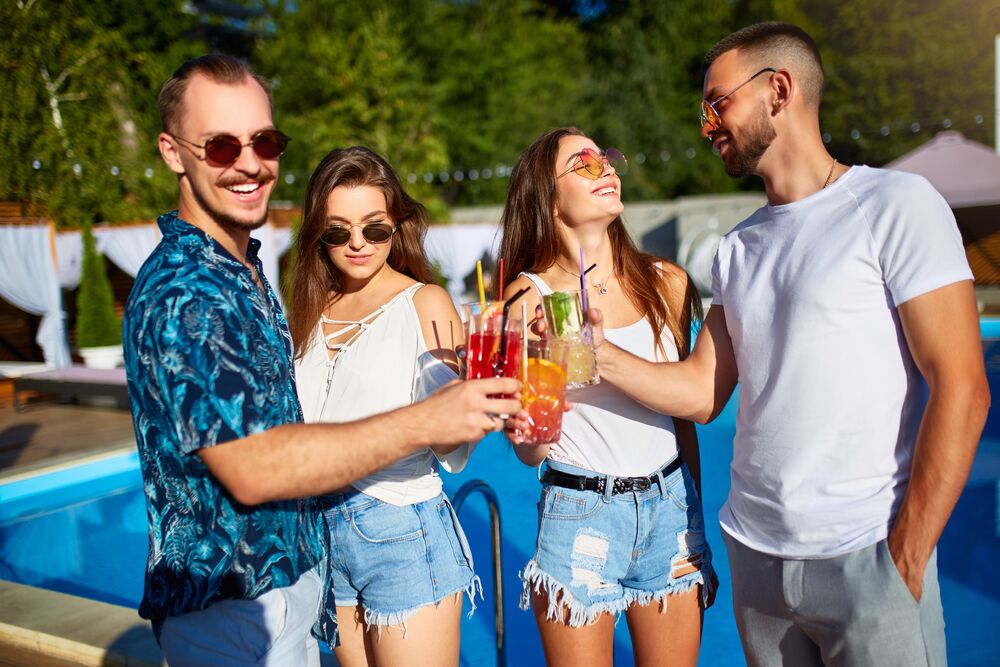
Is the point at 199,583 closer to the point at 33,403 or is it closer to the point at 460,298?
the point at 33,403

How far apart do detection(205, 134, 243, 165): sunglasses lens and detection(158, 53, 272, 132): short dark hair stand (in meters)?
0.11

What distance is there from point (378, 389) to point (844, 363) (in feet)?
4.26

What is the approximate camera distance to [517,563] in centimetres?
633

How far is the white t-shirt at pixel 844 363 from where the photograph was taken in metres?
1.85

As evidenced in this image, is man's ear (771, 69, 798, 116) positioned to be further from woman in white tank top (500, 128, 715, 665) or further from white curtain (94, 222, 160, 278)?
white curtain (94, 222, 160, 278)

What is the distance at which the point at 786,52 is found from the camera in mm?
2113

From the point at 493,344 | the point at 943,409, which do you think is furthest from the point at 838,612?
the point at 493,344

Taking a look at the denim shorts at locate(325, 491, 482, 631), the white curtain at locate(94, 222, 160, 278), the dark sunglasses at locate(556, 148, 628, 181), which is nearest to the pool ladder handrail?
the denim shorts at locate(325, 491, 482, 631)

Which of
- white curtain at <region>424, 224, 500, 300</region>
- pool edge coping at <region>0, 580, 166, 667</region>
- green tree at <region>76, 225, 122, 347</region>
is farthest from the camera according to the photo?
white curtain at <region>424, 224, 500, 300</region>

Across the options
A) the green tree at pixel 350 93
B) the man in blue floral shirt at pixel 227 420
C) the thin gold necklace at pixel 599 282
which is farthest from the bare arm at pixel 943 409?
the green tree at pixel 350 93

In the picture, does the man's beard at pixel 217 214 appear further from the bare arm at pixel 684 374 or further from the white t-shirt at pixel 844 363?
the white t-shirt at pixel 844 363

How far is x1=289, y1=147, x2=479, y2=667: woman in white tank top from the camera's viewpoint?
231 centimetres

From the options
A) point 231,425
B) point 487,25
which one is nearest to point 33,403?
point 231,425

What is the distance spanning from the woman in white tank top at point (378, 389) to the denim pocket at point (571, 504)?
0.97ft
